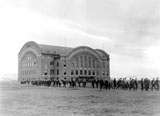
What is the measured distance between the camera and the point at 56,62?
75938mm

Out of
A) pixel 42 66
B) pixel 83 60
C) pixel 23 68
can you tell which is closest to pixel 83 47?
pixel 83 60

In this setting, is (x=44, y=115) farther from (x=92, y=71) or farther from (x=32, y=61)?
(x=92, y=71)

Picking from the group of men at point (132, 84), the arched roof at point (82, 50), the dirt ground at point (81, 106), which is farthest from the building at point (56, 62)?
the dirt ground at point (81, 106)

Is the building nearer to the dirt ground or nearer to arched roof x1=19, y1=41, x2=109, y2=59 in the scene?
arched roof x1=19, y1=41, x2=109, y2=59

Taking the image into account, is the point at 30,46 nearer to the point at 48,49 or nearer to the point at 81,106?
the point at 48,49

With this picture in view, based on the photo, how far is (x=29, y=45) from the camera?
77.8m

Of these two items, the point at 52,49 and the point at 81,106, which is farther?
the point at 52,49

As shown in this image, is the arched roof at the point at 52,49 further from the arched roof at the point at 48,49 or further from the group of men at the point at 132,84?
the group of men at the point at 132,84

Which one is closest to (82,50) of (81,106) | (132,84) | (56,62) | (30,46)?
(56,62)

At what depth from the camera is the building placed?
73.8m

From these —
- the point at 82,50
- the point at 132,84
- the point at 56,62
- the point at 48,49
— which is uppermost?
the point at 48,49

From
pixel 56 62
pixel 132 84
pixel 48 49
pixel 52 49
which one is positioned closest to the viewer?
pixel 132 84

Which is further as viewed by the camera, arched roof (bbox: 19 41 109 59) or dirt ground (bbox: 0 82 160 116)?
arched roof (bbox: 19 41 109 59)

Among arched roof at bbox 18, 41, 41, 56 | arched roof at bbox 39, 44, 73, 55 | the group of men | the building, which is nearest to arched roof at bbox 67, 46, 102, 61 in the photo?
the building
